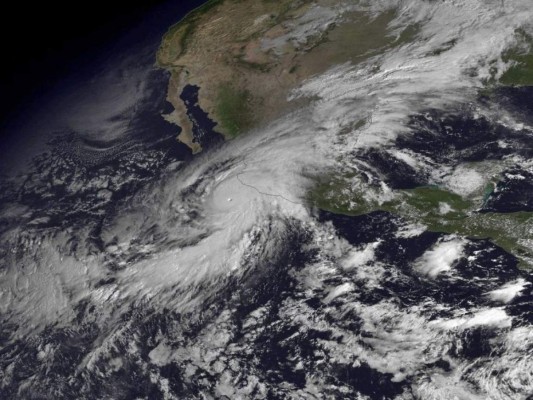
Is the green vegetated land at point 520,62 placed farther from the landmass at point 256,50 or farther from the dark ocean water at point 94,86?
the dark ocean water at point 94,86

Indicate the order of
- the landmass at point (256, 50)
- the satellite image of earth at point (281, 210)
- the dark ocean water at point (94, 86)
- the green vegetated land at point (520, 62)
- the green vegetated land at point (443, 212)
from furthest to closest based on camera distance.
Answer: the dark ocean water at point (94, 86), the landmass at point (256, 50), the green vegetated land at point (520, 62), the green vegetated land at point (443, 212), the satellite image of earth at point (281, 210)

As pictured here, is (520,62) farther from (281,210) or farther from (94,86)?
(94,86)

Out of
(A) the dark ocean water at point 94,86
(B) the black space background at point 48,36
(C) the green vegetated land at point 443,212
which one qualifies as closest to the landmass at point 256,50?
(A) the dark ocean water at point 94,86

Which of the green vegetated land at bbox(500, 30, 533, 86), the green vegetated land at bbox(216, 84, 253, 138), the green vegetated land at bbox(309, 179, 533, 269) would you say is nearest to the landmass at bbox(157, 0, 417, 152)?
the green vegetated land at bbox(216, 84, 253, 138)

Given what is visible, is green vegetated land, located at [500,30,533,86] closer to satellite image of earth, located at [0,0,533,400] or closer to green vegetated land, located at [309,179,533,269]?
satellite image of earth, located at [0,0,533,400]

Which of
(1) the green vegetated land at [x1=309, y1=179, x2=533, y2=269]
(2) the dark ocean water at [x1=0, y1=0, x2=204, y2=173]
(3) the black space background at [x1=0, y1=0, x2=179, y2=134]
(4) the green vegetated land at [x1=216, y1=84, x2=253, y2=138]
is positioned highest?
(3) the black space background at [x1=0, y1=0, x2=179, y2=134]
